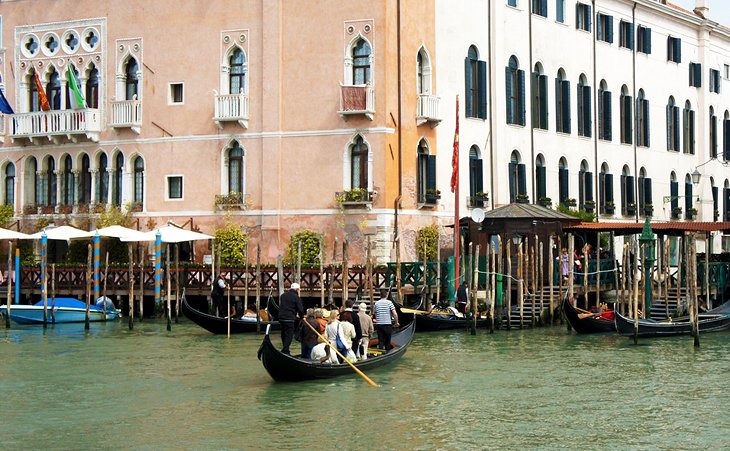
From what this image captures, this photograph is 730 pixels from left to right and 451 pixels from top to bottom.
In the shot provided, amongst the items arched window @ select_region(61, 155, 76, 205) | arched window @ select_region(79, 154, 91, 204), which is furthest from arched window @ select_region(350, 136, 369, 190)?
arched window @ select_region(61, 155, 76, 205)

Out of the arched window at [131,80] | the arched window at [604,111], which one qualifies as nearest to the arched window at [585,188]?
the arched window at [604,111]

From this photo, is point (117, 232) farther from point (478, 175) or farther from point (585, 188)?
point (585, 188)

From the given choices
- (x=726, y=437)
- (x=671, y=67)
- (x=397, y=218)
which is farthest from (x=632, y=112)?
(x=726, y=437)

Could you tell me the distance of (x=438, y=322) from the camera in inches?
1133

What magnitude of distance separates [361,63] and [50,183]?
935 cm

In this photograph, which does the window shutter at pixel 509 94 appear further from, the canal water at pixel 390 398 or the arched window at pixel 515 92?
the canal water at pixel 390 398

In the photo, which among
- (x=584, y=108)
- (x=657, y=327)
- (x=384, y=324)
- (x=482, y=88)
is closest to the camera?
(x=384, y=324)

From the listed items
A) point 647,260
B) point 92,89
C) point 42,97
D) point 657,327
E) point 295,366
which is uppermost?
point 92,89

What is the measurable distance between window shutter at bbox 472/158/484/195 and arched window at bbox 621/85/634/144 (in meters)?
8.61

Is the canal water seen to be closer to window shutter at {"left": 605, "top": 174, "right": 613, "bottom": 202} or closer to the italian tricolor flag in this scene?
the italian tricolor flag

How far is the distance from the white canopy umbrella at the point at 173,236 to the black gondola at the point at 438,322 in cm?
639

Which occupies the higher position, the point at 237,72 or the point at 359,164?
the point at 237,72

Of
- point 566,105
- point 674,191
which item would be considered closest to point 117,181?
point 566,105

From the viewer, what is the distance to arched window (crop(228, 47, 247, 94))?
33781mm
